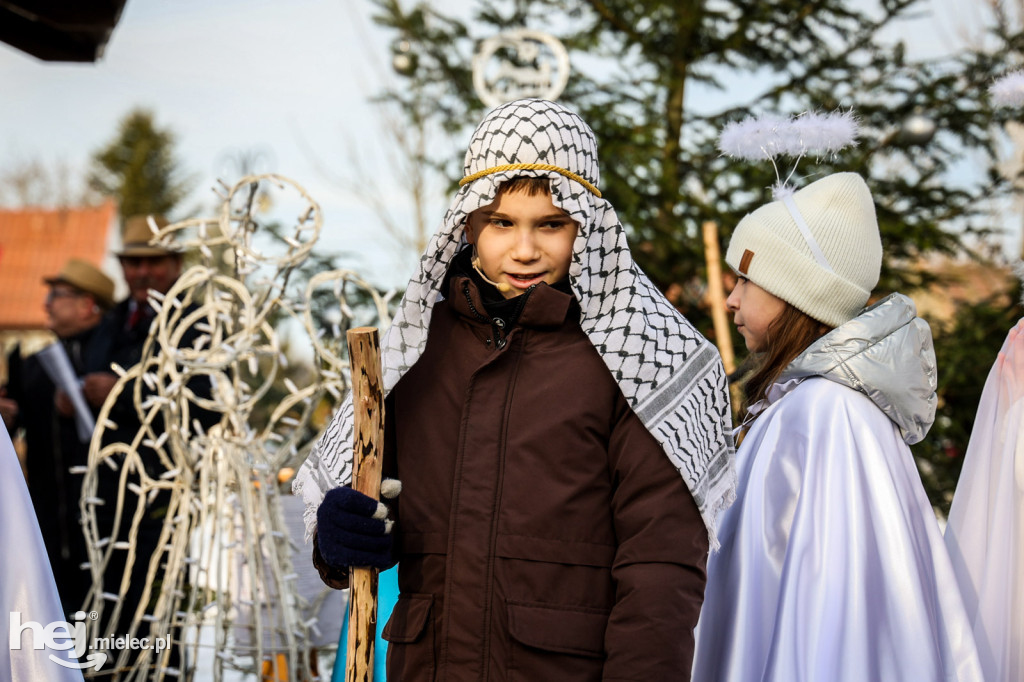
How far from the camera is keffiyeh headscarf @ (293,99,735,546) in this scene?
1944mm

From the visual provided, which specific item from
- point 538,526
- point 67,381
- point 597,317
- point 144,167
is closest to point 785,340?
point 597,317

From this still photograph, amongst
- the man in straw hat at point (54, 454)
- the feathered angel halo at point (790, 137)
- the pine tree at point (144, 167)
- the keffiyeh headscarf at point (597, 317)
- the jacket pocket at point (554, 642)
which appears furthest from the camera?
the pine tree at point (144, 167)

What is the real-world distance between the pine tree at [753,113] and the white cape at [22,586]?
14.0 ft

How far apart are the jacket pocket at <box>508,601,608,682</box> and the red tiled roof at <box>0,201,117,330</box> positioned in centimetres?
3225

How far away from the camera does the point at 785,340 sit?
2.76m

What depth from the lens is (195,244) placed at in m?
3.23

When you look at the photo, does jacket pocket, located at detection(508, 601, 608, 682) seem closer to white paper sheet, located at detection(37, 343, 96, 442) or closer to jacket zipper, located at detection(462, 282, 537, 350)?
jacket zipper, located at detection(462, 282, 537, 350)

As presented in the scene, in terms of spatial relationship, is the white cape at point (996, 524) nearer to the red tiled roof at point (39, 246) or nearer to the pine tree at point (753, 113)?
the pine tree at point (753, 113)

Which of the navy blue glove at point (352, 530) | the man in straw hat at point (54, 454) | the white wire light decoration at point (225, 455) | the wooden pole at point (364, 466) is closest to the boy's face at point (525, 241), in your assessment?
the wooden pole at point (364, 466)

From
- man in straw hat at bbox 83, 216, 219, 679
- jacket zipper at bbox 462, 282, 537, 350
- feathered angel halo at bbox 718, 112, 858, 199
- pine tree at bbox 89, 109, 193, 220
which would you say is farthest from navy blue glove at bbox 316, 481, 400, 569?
pine tree at bbox 89, 109, 193, 220

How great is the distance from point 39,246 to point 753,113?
31.7 m

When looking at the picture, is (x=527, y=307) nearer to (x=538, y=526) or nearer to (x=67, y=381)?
(x=538, y=526)

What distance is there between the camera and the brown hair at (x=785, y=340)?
2.74m

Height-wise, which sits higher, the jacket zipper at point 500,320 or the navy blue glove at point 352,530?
the jacket zipper at point 500,320
